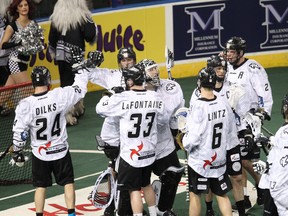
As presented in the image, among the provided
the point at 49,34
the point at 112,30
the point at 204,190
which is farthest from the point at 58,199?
the point at 112,30

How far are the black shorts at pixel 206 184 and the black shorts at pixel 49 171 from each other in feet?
4.52

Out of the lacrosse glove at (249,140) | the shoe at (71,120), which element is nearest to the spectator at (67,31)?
the shoe at (71,120)

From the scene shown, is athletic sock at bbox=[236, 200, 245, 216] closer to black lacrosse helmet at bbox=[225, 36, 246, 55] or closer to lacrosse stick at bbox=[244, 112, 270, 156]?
lacrosse stick at bbox=[244, 112, 270, 156]

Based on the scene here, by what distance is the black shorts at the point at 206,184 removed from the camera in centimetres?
1072

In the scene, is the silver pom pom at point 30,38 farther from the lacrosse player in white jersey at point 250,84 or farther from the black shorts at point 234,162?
the black shorts at point 234,162

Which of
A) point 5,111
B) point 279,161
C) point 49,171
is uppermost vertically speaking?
point 279,161

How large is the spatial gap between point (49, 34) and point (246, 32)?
4355 millimetres

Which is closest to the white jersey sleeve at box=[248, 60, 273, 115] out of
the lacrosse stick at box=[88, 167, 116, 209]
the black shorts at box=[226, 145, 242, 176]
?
the black shorts at box=[226, 145, 242, 176]

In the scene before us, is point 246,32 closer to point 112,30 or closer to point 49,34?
point 112,30

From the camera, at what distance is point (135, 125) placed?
Result: 10.8m

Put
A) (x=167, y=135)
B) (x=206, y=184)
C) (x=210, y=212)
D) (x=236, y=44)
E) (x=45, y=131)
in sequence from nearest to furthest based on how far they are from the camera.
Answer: (x=206, y=184) < (x=45, y=131) < (x=167, y=135) < (x=210, y=212) < (x=236, y=44)

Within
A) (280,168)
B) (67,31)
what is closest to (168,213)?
(280,168)

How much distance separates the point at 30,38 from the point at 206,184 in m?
4.81

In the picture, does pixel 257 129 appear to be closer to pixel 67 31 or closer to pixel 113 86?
pixel 113 86
